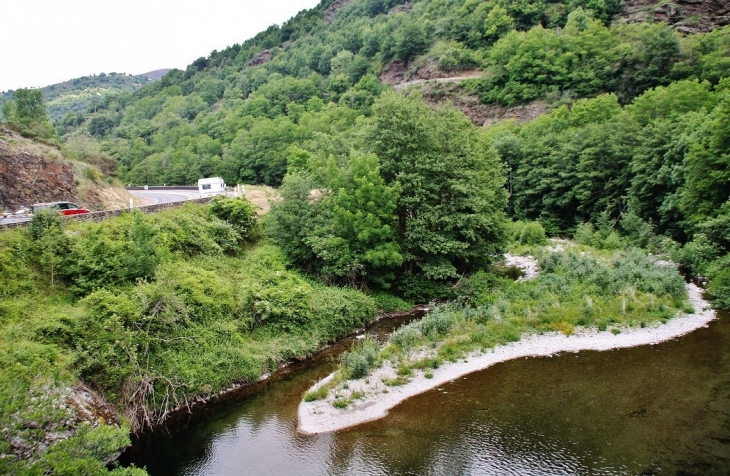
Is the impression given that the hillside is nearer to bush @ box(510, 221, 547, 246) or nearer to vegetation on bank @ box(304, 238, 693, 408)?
vegetation on bank @ box(304, 238, 693, 408)

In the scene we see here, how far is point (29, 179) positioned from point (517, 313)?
32.9m

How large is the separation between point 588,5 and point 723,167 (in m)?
79.4

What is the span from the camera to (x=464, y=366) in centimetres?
2208

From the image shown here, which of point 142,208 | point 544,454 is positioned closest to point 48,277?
point 142,208

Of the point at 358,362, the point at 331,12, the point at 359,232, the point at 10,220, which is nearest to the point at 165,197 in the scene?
the point at 10,220

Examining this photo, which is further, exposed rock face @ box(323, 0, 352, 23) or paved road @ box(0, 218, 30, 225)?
exposed rock face @ box(323, 0, 352, 23)

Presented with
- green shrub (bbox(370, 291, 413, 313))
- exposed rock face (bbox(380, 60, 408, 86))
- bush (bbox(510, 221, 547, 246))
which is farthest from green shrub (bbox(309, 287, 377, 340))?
exposed rock face (bbox(380, 60, 408, 86))

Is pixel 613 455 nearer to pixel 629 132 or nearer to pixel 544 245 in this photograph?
pixel 544 245

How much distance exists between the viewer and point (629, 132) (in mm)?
47812

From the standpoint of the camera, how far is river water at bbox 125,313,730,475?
50.1 feet

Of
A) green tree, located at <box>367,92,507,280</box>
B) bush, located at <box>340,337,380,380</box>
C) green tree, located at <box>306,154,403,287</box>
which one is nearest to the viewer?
bush, located at <box>340,337,380,380</box>

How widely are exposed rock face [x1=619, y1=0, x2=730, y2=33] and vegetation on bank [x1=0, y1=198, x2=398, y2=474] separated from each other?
8667cm

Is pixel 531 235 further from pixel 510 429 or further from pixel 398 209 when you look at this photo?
pixel 510 429

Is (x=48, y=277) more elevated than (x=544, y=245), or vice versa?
(x=48, y=277)
